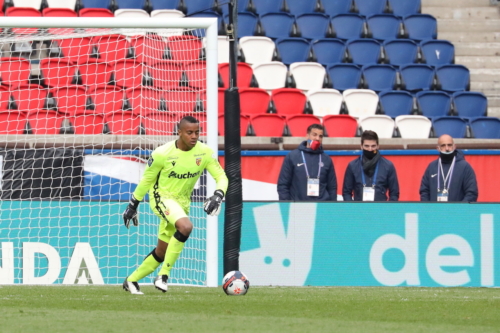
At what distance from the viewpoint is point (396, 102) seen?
15430 millimetres

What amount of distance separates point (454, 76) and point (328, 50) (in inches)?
92.2

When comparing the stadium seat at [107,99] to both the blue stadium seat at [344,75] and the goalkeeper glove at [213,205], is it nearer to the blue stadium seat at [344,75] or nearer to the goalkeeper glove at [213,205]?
the goalkeeper glove at [213,205]

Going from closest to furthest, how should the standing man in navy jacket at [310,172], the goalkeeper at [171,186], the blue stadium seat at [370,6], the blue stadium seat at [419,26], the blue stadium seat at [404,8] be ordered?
1. the goalkeeper at [171,186]
2. the standing man in navy jacket at [310,172]
3. the blue stadium seat at [419,26]
4. the blue stadium seat at [370,6]
5. the blue stadium seat at [404,8]

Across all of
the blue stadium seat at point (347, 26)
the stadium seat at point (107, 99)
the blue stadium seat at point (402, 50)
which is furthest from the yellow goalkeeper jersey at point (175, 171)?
the blue stadium seat at point (347, 26)

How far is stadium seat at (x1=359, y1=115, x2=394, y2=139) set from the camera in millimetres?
14383

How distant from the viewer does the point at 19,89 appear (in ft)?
40.6

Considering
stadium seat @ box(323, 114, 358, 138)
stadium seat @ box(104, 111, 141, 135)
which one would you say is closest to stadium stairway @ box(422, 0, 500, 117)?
stadium seat @ box(323, 114, 358, 138)

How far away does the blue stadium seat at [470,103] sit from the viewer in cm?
1575

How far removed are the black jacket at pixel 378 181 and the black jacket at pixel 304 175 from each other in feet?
0.58

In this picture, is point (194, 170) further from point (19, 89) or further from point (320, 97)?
point (320, 97)

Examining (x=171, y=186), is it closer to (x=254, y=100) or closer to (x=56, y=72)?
(x=56, y=72)

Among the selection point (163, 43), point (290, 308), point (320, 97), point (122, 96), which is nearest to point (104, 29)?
point (163, 43)

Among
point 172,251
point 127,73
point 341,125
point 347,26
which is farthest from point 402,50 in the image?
point 172,251

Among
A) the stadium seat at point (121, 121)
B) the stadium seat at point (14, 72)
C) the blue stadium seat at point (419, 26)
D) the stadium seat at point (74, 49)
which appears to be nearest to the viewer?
the stadium seat at point (121, 121)
